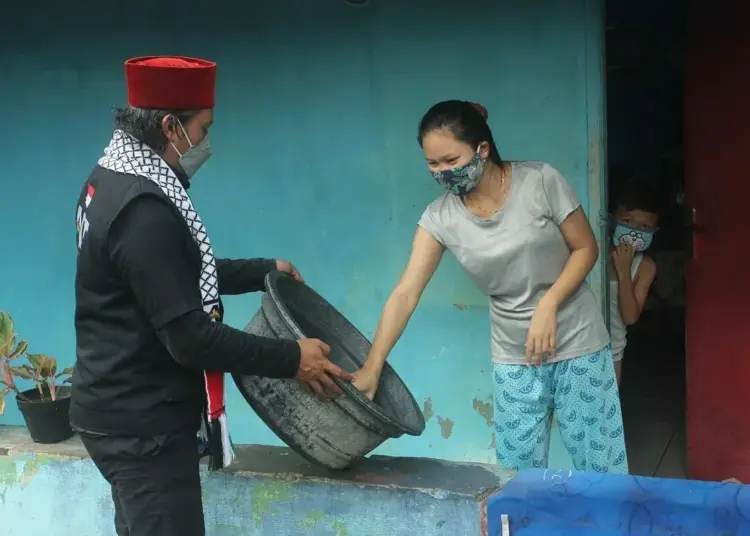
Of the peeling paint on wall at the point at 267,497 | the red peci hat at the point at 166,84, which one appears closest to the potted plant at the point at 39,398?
the peeling paint on wall at the point at 267,497

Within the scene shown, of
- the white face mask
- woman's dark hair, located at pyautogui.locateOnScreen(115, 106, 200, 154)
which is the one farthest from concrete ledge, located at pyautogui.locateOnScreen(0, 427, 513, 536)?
woman's dark hair, located at pyautogui.locateOnScreen(115, 106, 200, 154)

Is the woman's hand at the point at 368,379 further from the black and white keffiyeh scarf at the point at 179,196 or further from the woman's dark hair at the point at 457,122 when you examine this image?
the woman's dark hair at the point at 457,122

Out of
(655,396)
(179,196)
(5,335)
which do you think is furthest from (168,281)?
(655,396)

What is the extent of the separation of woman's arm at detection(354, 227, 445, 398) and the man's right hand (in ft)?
1.11

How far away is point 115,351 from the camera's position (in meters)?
2.11

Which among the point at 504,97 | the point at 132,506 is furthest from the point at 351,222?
the point at 132,506

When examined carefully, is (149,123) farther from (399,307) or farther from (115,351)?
(399,307)

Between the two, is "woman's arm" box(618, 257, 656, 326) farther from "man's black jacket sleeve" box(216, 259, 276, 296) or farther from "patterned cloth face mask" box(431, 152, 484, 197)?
"man's black jacket sleeve" box(216, 259, 276, 296)

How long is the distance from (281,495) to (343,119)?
5.77 ft

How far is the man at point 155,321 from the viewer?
1996mm

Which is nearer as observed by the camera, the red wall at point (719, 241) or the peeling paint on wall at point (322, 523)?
the peeling paint on wall at point (322, 523)

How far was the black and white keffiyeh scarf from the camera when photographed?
6.79ft

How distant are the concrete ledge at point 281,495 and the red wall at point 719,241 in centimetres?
167

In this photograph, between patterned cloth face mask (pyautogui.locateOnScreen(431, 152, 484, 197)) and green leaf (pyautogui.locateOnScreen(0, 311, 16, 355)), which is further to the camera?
green leaf (pyautogui.locateOnScreen(0, 311, 16, 355))
